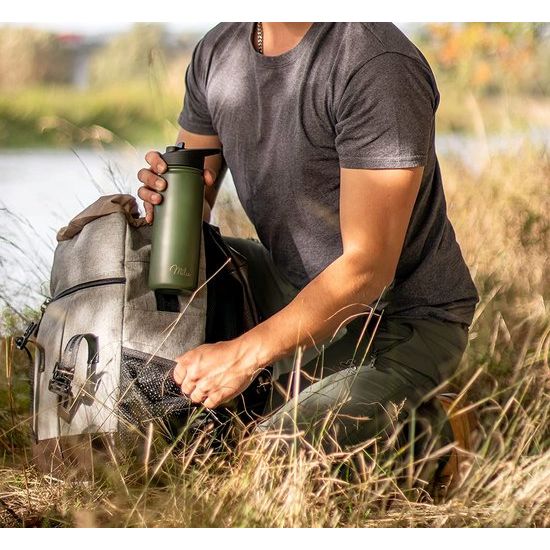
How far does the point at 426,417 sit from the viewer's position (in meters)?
2.40

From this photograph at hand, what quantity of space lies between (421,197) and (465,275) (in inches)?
9.9

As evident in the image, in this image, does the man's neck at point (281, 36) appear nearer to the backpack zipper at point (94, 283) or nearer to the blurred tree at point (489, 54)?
the backpack zipper at point (94, 283)

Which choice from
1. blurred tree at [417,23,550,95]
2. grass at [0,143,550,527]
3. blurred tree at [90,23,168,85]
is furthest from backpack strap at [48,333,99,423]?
blurred tree at [90,23,168,85]

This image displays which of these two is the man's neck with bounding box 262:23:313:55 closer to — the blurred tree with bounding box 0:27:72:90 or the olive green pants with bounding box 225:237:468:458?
the olive green pants with bounding box 225:237:468:458

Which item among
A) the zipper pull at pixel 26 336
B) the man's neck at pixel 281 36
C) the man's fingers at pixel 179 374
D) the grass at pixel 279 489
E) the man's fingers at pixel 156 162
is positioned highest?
the man's neck at pixel 281 36

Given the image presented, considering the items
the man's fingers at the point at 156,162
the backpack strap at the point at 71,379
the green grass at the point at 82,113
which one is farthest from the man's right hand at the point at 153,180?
the green grass at the point at 82,113

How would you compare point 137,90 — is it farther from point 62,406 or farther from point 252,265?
point 62,406

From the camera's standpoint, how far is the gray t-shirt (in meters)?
2.12

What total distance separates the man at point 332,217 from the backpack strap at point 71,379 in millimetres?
192

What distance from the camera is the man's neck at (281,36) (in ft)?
7.56

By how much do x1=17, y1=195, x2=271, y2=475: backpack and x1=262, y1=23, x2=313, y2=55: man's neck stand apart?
1.65 ft

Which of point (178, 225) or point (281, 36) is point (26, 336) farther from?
point (281, 36)

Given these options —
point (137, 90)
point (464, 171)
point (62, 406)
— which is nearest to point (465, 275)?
point (62, 406)

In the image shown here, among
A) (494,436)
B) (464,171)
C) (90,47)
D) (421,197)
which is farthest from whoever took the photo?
(90,47)
